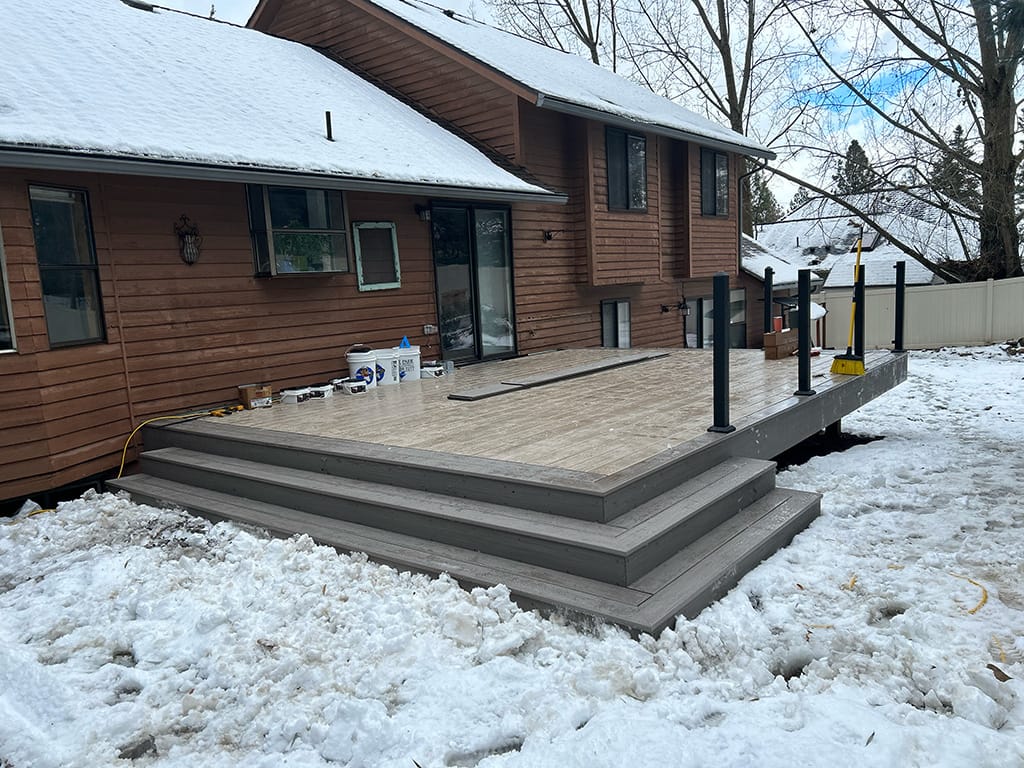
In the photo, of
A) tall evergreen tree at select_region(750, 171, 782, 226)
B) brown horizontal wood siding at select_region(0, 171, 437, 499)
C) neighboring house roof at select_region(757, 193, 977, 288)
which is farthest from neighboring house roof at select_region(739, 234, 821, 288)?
tall evergreen tree at select_region(750, 171, 782, 226)

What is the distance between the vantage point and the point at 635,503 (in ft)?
11.6

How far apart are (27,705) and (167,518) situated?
78.9 inches

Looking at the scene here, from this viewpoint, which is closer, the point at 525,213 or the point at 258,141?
the point at 258,141

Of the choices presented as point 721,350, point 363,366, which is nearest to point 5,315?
point 363,366

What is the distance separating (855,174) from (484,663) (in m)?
15.5

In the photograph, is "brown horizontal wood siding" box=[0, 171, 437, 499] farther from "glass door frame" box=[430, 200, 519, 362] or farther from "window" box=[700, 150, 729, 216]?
"window" box=[700, 150, 729, 216]

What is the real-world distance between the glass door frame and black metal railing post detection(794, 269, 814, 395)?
13.6 feet

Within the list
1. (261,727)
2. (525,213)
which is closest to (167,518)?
(261,727)

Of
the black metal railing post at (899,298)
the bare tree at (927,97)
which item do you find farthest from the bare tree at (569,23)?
the black metal railing post at (899,298)

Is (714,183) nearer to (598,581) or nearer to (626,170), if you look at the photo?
(626,170)

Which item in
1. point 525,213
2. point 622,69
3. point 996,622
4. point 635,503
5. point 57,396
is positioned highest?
point 622,69

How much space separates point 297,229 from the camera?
6586 mm

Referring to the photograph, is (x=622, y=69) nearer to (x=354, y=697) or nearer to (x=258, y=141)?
(x=258, y=141)

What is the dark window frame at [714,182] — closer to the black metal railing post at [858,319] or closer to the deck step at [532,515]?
the black metal railing post at [858,319]
